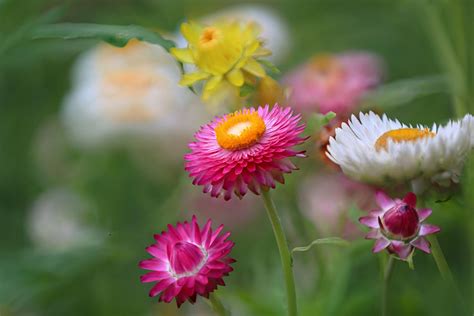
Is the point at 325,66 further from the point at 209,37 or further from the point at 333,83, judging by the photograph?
the point at 209,37

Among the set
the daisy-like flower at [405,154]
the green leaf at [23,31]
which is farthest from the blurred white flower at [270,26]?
the daisy-like flower at [405,154]

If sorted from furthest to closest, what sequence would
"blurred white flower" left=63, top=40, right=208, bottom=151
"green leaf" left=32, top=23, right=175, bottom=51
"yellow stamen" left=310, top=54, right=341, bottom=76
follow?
1. "blurred white flower" left=63, top=40, right=208, bottom=151
2. "yellow stamen" left=310, top=54, right=341, bottom=76
3. "green leaf" left=32, top=23, right=175, bottom=51

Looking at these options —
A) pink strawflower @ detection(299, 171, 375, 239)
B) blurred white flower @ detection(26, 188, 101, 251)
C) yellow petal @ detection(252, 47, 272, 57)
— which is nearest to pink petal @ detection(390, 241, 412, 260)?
yellow petal @ detection(252, 47, 272, 57)

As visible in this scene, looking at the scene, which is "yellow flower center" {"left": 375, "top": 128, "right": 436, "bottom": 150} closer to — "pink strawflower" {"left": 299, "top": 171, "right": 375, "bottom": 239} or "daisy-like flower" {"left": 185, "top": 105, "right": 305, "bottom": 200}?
"daisy-like flower" {"left": 185, "top": 105, "right": 305, "bottom": 200}

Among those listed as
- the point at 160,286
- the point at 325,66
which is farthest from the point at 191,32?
the point at 325,66

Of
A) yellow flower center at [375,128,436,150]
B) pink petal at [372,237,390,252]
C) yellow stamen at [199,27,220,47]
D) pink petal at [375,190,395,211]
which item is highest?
yellow stamen at [199,27,220,47]

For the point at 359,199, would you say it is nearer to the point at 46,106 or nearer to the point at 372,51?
the point at 372,51

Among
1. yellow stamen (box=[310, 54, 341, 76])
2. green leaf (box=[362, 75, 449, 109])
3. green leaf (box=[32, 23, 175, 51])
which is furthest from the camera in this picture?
yellow stamen (box=[310, 54, 341, 76])
